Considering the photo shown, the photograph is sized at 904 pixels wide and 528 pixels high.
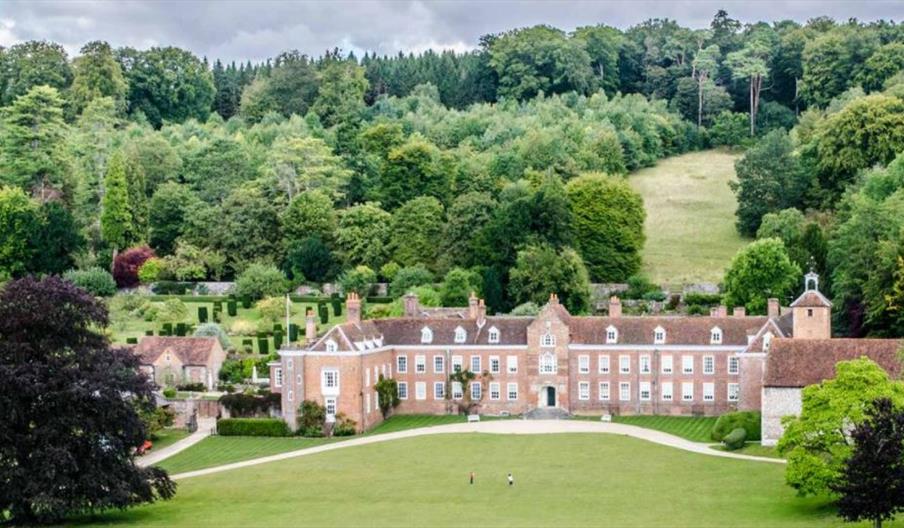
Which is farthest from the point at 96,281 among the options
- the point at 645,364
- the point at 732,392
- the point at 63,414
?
the point at 63,414

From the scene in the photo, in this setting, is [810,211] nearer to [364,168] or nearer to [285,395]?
[364,168]

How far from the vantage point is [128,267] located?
4727 inches

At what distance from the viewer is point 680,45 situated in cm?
17250

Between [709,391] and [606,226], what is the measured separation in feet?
100

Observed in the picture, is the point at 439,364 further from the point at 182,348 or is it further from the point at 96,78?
the point at 96,78

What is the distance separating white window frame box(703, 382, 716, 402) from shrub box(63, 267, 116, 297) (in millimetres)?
48903

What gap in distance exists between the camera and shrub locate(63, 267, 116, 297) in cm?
11431

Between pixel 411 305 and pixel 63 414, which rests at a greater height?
pixel 411 305

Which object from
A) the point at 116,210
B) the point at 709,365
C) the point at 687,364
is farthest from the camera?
the point at 116,210

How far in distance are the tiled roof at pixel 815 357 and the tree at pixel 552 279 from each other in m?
27.8

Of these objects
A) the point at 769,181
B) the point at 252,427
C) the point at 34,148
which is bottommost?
the point at 252,427

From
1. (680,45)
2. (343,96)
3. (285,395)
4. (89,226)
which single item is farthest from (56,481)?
(680,45)

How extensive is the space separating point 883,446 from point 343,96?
115 m

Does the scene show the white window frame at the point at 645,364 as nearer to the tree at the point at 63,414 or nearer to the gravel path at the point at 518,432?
the gravel path at the point at 518,432
